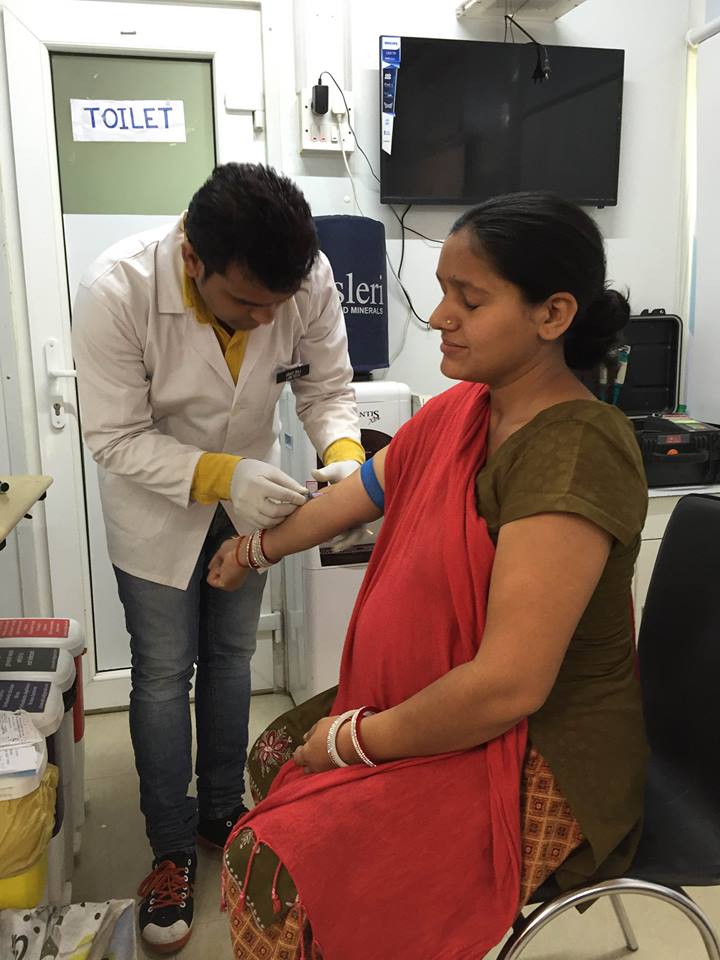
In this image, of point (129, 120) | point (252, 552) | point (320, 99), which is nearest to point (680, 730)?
point (252, 552)

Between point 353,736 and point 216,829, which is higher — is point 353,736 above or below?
above

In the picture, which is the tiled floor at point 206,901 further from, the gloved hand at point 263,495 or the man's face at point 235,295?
the man's face at point 235,295

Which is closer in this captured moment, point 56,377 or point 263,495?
point 263,495

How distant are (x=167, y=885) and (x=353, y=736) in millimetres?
847

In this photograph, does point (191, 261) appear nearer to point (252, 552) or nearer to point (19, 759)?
point (252, 552)

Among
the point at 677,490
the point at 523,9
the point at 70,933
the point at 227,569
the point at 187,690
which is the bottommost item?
the point at 70,933

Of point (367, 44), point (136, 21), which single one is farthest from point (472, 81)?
point (136, 21)

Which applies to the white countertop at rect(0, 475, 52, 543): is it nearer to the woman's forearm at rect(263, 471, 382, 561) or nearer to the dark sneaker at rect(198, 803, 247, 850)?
the woman's forearm at rect(263, 471, 382, 561)

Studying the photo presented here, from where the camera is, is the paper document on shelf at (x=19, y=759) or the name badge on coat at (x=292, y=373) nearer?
the paper document on shelf at (x=19, y=759)

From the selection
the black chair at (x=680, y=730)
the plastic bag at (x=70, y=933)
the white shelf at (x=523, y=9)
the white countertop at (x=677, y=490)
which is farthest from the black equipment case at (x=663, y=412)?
the plastic bag at (x=70, y=933)

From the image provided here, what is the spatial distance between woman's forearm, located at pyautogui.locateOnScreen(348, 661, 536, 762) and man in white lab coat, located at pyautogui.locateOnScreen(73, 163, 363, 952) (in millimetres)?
488

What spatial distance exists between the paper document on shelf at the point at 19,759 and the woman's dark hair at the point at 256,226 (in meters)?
0.77

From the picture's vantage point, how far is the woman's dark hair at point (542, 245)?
94cm

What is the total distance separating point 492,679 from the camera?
91 centimetres
